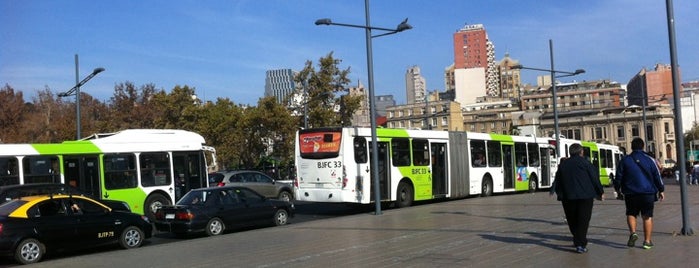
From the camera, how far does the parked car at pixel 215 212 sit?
1543 cm

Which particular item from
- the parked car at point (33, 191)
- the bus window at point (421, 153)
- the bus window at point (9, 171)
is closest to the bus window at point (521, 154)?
the bus window at point (421, 153)

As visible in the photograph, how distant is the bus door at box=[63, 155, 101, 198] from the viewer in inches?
717

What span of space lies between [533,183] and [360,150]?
41.6 feet

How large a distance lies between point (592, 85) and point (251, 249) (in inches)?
6316

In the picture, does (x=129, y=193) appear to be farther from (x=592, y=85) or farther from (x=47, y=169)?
(x=592, y=85)

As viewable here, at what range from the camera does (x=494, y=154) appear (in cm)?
2675

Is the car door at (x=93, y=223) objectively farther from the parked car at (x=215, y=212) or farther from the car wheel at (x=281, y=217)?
the car wheel at (x=281, y=217)

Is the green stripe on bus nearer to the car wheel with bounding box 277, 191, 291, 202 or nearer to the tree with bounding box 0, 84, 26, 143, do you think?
the car wheel with bounding box 277, 191, 291, 202

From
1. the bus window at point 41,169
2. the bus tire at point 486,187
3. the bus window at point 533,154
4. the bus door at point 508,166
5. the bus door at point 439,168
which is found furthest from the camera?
the bus window at point 533,154

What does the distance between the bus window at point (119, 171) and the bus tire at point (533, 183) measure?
17967 mm

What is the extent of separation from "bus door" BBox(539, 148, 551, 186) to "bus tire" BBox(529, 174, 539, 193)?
64cm

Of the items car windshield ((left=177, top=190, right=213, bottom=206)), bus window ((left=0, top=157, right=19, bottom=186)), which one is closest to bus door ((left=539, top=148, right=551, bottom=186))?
car windshield ((left=177, top=190, right=213, bottom=206))

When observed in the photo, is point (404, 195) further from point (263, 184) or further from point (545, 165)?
point (545, 165)

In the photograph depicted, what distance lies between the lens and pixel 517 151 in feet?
93.7
